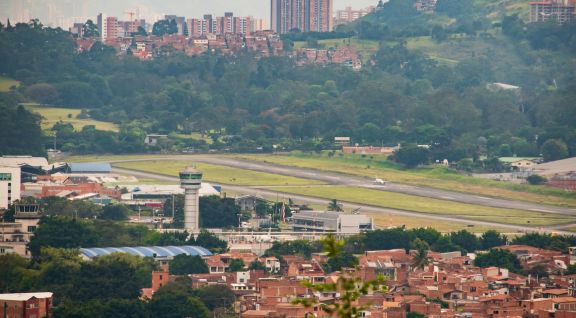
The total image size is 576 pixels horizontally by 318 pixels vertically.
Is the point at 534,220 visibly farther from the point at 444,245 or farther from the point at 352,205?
the point at 444,245

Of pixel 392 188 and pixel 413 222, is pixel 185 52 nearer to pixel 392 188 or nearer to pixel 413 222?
pixel 392 188

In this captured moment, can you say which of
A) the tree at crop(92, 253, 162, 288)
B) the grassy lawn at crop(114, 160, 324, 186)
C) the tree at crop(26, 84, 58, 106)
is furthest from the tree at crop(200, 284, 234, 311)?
the tree at crop(26, 84, 58, 106)

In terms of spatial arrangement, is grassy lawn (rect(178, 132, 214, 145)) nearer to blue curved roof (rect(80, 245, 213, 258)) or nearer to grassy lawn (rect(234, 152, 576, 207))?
grassy lawn (rect(234, 152, 576, 207))

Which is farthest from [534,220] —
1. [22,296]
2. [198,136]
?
[198,136]

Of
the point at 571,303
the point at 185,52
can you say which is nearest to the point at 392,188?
the point at 571,303

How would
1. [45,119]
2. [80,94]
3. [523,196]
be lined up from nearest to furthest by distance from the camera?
[523,196] < [45,119] < [80,94]
